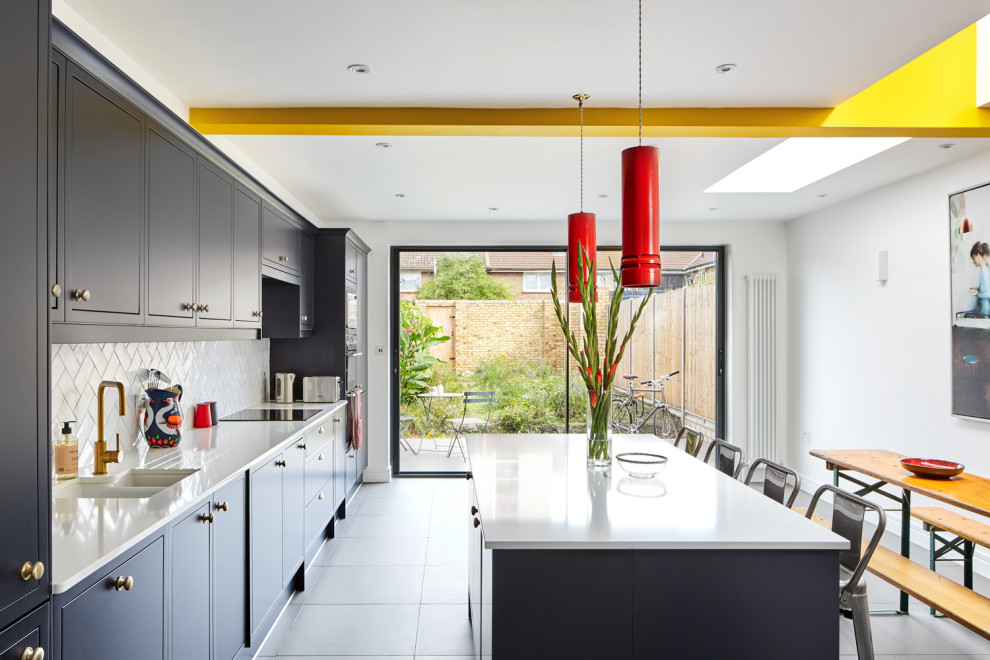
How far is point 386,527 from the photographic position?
15.2ft

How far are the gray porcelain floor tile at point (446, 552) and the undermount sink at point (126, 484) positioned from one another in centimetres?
191

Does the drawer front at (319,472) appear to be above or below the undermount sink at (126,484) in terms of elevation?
below

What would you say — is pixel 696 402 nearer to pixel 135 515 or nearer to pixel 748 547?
pixel 748 547

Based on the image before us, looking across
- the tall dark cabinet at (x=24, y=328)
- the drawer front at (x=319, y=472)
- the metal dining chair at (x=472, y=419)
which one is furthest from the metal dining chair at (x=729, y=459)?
the metal dining chair at (x=472, y=419)

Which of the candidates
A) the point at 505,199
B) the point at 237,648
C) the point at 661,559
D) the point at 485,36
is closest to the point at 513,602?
the point at 661,559

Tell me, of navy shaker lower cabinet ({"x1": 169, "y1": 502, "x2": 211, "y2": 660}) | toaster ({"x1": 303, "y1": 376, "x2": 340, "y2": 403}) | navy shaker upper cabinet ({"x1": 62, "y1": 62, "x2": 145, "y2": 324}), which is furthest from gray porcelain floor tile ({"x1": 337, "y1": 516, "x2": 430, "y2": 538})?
navy shaker upper cabinet ({"x1": 62, "y1": 62, "x2": 145, "y2": 324})

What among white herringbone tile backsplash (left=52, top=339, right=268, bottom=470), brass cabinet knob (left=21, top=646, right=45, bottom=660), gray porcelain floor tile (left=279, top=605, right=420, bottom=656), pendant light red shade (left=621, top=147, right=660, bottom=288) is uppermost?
pendant light red shade (left=621, top=147, right=660, bottom=288)

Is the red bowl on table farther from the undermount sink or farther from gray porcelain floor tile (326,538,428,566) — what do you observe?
the undermount sink

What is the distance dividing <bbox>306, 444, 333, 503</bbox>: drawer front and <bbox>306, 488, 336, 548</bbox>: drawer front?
36 millimetres

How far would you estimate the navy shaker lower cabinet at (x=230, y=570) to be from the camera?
229 cm

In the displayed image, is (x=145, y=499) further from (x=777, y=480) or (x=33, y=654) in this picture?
(x=777, y=480)

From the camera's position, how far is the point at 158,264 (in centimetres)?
231

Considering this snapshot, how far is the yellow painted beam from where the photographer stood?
302cm

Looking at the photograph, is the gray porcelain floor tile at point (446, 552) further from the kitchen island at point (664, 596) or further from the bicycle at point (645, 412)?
the bicycle at point (645, 412)
